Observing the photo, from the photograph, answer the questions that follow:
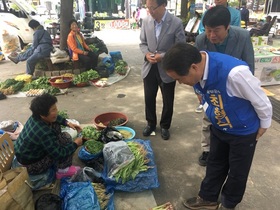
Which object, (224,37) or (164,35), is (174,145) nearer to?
(164,35)

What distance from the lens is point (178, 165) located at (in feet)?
11.0

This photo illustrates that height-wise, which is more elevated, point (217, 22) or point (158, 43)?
point (217, 22)

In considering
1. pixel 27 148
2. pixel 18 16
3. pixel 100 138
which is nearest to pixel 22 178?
pixel 27 148

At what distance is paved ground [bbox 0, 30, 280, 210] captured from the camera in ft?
9.09

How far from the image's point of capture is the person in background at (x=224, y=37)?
223 cm

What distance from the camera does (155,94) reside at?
12.4ft

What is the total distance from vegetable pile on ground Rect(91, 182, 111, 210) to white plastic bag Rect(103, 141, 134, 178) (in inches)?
6.3

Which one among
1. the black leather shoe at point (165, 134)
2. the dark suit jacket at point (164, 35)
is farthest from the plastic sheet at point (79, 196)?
the dark suit jacket at point (164, 35)

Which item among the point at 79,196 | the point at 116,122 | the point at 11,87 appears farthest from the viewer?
the point at 11,87

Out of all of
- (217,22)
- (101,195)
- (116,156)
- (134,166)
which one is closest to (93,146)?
(116,156)

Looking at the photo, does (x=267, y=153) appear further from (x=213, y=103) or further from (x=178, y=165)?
(x=213, y=103)

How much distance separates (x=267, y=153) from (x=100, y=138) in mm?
2479

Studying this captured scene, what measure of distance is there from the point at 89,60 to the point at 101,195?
5.02 meters

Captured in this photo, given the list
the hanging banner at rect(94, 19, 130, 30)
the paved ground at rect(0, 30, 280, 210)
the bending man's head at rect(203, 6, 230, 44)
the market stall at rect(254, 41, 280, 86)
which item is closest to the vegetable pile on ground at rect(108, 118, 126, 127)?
the paved ground at rect(0, 30, 280, 210)
